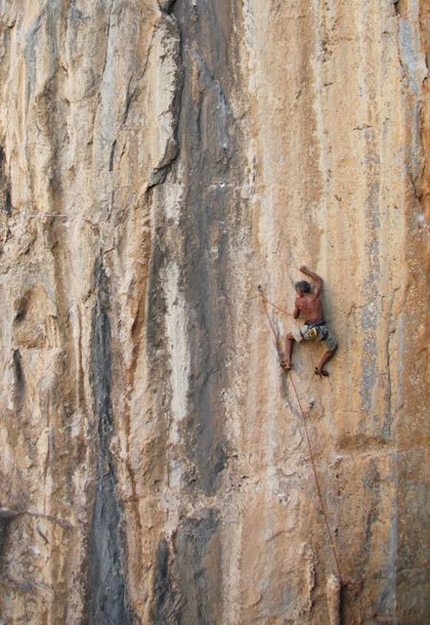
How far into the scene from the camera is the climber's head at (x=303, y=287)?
5660 mm

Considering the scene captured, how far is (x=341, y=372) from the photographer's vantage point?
Answer: 587 cm

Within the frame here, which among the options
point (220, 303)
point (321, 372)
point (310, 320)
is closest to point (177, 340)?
point (220, 303)

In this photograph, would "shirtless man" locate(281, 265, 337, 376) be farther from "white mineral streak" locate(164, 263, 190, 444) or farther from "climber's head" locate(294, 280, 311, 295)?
"white mineral streak" locate(164, 263, 190, 444)

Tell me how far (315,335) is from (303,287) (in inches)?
15.4

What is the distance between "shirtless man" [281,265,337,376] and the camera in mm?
5672

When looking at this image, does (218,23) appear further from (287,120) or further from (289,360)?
(289,360)

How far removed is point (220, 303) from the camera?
580 centimetres

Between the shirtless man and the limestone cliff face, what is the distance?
117 mm

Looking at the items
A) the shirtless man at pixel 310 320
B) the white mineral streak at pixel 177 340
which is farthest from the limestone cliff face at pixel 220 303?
the shirtless man at pixel 310 320

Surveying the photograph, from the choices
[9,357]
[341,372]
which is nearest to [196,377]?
[341,372]

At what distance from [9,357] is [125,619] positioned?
2347 millimetres

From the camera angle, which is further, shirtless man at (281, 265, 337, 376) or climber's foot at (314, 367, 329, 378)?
climber's foot at (314, 367, 329, 378)

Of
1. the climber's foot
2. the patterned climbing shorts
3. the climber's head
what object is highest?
A: the climber's head

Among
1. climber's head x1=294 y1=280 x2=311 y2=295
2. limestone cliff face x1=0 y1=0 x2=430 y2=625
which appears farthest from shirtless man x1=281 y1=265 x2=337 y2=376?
limestone cliff face x1=0 y1=0 x2=430 y2=625
